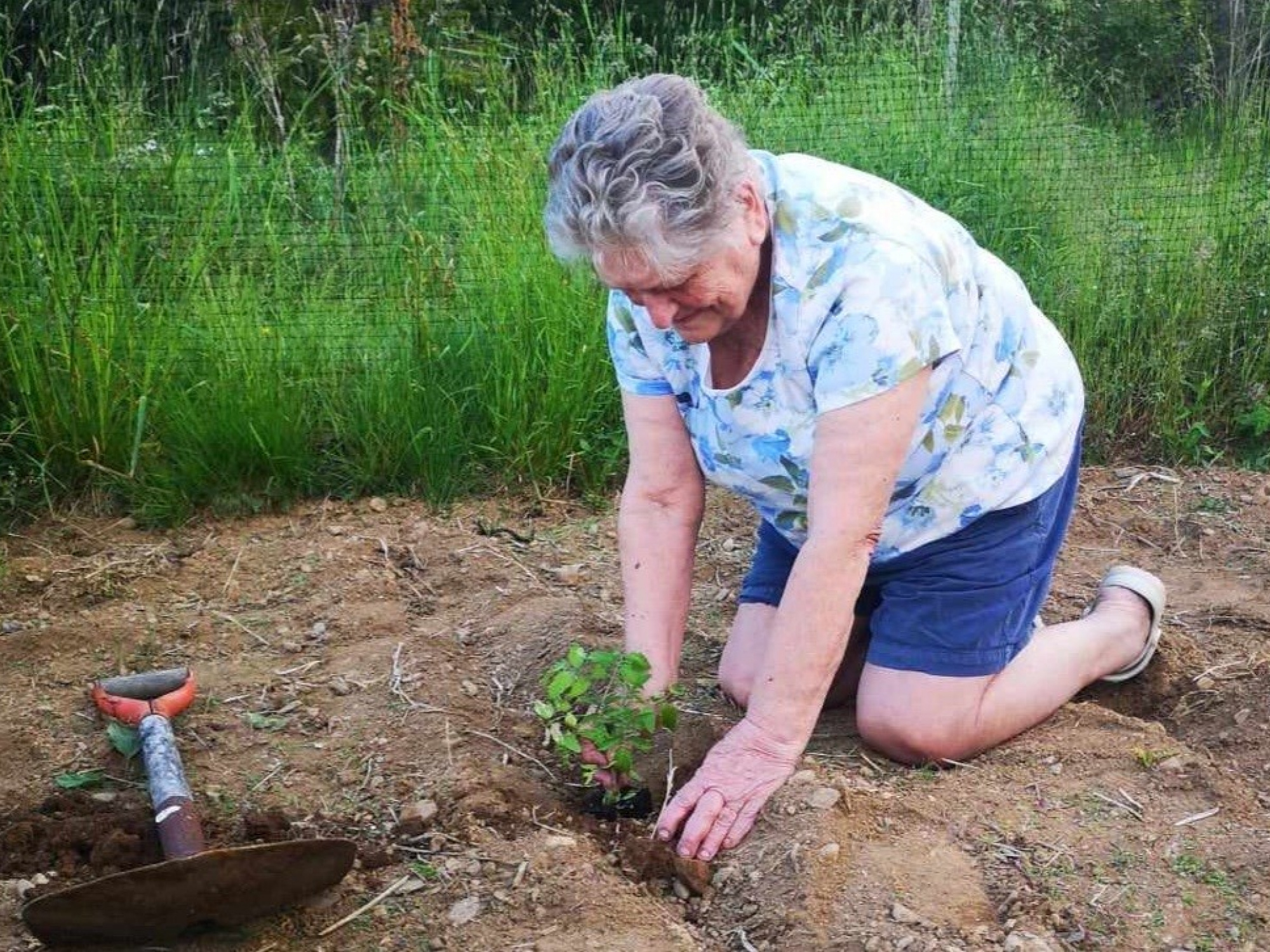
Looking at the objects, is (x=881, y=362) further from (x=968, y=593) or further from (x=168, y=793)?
(x=168, y=793)

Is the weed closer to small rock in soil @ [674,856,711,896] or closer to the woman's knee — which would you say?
the woman's knee

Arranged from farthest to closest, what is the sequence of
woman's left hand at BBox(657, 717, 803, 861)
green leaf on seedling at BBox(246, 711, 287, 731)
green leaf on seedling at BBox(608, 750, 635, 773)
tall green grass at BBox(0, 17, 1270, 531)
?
tall green grass at BBox(0, 17, 1270, 531) < green leaf on seedling at BBox(246, 711, 287, 731) < green leaf on seedling at BBox(608, 750, 635, 773) < woman's left hand at BBox(657, 717, 803, 861)

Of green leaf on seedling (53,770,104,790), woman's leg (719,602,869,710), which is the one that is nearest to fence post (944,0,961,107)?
woman's leg (719,602,869,710)

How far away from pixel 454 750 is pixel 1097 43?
5057 mm

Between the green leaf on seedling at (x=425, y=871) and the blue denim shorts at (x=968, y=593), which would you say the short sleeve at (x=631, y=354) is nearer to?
the blue denim shorts at (x=968, y=593)

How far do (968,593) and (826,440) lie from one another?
712mm

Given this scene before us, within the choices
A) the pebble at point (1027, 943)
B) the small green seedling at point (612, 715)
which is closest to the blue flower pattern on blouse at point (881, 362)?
the small green seedling at point (612, 715)

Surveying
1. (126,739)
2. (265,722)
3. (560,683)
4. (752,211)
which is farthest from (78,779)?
(752,211)

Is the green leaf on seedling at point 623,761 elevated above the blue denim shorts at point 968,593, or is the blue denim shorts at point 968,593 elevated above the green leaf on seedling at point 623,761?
the blue denim shorts at point 968,593

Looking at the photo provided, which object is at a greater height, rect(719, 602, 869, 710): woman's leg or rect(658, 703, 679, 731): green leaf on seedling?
rect(658, 703, 679, 731): green leaf on seedling

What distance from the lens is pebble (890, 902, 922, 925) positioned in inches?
94.9

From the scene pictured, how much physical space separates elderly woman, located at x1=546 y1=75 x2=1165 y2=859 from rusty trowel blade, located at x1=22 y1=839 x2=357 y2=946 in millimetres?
675

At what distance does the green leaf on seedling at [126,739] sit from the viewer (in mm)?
2971

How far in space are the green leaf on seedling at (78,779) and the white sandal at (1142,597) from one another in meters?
2.21
